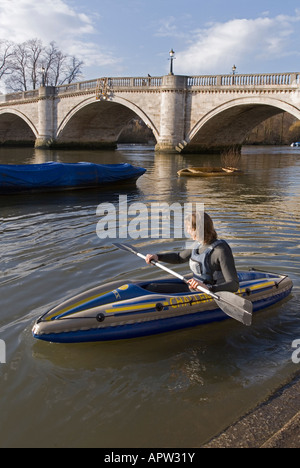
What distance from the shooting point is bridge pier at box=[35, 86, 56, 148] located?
39719mm

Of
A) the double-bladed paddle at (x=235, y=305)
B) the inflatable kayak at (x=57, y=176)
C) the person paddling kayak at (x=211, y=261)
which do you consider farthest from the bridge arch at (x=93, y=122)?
the double-bladed paddle at (x=235, y=305)

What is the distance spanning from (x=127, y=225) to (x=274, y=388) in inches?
237

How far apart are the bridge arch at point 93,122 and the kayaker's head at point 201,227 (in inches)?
1227

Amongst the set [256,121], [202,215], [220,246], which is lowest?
[220,246]

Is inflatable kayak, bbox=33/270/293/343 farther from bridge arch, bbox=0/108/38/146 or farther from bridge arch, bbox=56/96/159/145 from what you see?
bridge arch, bbox=0/108/38/146

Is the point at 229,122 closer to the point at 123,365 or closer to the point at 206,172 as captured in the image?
the point at 206,172

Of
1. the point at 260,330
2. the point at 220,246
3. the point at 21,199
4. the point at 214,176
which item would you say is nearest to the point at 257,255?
the point at 260,330

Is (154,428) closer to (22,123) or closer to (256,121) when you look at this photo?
(256,121)

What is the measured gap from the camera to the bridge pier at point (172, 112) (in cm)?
2930

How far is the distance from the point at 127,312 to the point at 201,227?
42.5 inches

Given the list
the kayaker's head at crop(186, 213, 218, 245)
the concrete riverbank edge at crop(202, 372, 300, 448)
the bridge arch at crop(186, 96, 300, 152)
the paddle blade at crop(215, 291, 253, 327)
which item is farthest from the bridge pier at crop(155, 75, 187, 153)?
the concrete riverbank edge at crop(202, 372, 300, 448)

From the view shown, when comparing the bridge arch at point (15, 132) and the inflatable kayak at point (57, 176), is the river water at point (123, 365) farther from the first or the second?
the bridge arch at point (15, 132)

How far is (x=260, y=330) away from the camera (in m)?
4.71

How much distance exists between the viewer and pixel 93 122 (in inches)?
1586
